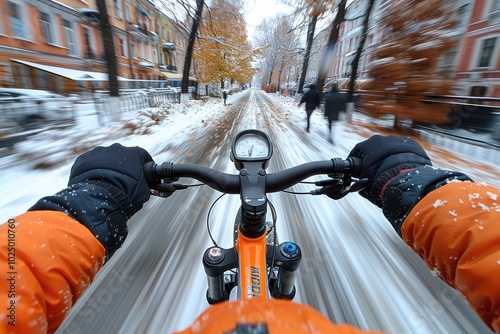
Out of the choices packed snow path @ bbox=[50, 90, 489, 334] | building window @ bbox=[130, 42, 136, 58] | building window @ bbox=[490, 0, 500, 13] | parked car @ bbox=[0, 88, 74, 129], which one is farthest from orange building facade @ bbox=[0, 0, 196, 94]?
building window @ bbox=[490, 0, 500, 13]

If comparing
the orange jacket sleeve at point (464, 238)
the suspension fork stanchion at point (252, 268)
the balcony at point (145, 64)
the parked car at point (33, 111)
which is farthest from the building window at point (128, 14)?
the orange jacket sleeve at point (464, 238)

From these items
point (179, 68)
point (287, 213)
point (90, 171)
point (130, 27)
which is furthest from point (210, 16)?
point (179, 68)

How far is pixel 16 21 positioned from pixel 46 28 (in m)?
2.92

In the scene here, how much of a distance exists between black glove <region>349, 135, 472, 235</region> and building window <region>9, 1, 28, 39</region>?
23593mm

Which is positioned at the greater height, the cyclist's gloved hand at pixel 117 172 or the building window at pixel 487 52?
the building window at pixel 487 52

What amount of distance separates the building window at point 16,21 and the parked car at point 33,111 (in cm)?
1250

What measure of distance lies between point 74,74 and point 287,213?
75.4 ft

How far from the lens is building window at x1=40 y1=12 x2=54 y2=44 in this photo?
18656 mm

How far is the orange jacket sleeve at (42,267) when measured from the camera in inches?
24.7

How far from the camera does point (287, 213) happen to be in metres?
3.26

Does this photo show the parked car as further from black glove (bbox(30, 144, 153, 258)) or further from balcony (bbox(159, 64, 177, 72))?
balcony (bbox(159, 64, 177, 72))

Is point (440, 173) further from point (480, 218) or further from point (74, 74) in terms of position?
point (74, 74)

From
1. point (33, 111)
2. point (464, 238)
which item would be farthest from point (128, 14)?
point (464, 238)

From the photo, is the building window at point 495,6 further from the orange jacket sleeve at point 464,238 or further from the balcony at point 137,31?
the balcony at point 137,31
